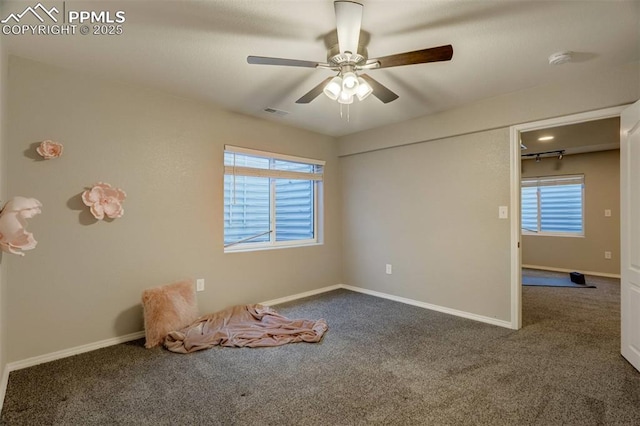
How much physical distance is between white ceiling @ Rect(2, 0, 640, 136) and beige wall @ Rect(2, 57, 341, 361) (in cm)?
27

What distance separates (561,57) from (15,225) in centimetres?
371

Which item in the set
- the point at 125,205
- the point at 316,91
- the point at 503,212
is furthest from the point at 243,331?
the point at 503,212

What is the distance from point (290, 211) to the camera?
4.42m

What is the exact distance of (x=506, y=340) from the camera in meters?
2.84

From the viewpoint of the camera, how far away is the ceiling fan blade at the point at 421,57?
173 cm

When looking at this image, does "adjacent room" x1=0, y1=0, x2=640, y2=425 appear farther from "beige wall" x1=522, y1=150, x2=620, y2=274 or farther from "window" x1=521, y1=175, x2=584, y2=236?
"window" x1=521, y1=175, x2=584, y2=236

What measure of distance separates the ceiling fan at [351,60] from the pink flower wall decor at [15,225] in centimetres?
150

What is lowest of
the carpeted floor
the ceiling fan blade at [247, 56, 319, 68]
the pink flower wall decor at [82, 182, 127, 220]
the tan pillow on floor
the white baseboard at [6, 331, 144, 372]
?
the carpeted floor

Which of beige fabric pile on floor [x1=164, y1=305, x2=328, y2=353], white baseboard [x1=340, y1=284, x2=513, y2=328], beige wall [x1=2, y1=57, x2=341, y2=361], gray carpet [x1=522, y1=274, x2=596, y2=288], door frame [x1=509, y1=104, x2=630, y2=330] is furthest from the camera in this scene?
gray carpet [x1=522, y1=274, x2=596, y2=288]

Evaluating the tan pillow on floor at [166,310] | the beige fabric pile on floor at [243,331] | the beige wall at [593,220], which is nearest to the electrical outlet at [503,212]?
the beige fabric pile on floor at [243,331]

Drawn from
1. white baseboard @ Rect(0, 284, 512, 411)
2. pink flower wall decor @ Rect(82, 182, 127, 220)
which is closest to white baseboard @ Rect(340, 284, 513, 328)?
white baseboard @ Rect(0, 284, 512, 411)

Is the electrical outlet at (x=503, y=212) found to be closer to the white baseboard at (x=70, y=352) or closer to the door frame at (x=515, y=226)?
the door frame at (x=515, y=226)

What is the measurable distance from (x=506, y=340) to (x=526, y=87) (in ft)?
7.70

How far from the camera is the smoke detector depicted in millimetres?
2322
